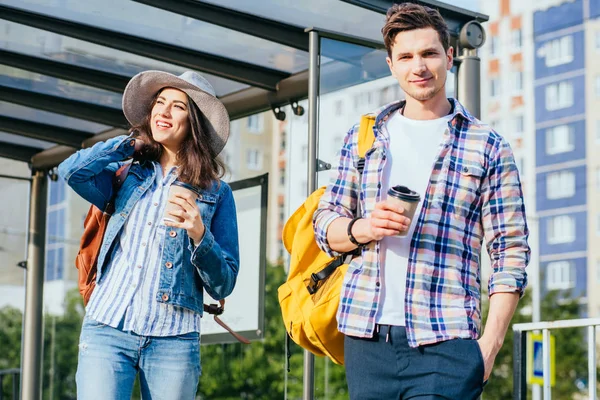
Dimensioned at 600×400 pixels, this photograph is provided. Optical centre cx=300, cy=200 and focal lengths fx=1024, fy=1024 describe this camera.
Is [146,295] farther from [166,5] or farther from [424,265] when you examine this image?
[166,5]

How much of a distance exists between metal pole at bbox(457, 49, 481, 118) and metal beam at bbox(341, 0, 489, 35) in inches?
8.3

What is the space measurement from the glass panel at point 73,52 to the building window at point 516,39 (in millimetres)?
65468

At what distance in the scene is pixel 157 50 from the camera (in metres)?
6.68

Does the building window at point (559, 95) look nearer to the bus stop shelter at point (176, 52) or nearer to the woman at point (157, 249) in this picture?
the bus stop shelter at point (176, 52)

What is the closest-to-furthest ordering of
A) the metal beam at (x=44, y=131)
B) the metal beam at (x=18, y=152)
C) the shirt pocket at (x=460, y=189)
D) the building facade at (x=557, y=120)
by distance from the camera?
the shirt pocket at (x=460, y=189), the metal beam at (x=44, y=131), the metal beam at (x=18, y=152), the building facade at (x=557, y=120)

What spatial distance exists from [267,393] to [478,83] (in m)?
32.9

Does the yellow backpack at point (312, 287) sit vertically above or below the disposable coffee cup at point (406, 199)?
below

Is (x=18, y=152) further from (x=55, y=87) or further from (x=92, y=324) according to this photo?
(x=92, y=324)

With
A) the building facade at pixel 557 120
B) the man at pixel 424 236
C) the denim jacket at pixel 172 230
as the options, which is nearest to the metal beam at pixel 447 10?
the denim jacket at pixel 172 230

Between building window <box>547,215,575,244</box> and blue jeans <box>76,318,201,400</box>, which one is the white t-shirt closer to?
blue jeans <box>76,318,201,400</box>

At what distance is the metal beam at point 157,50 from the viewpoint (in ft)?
20.6

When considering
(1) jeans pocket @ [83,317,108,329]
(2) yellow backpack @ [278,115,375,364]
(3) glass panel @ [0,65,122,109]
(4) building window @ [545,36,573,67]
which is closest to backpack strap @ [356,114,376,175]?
(2) yellow backpack @ [278,115,375,364]

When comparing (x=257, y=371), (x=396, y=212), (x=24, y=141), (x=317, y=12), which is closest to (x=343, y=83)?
(x=317, y=12)

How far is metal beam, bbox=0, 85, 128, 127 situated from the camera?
7432 mm
